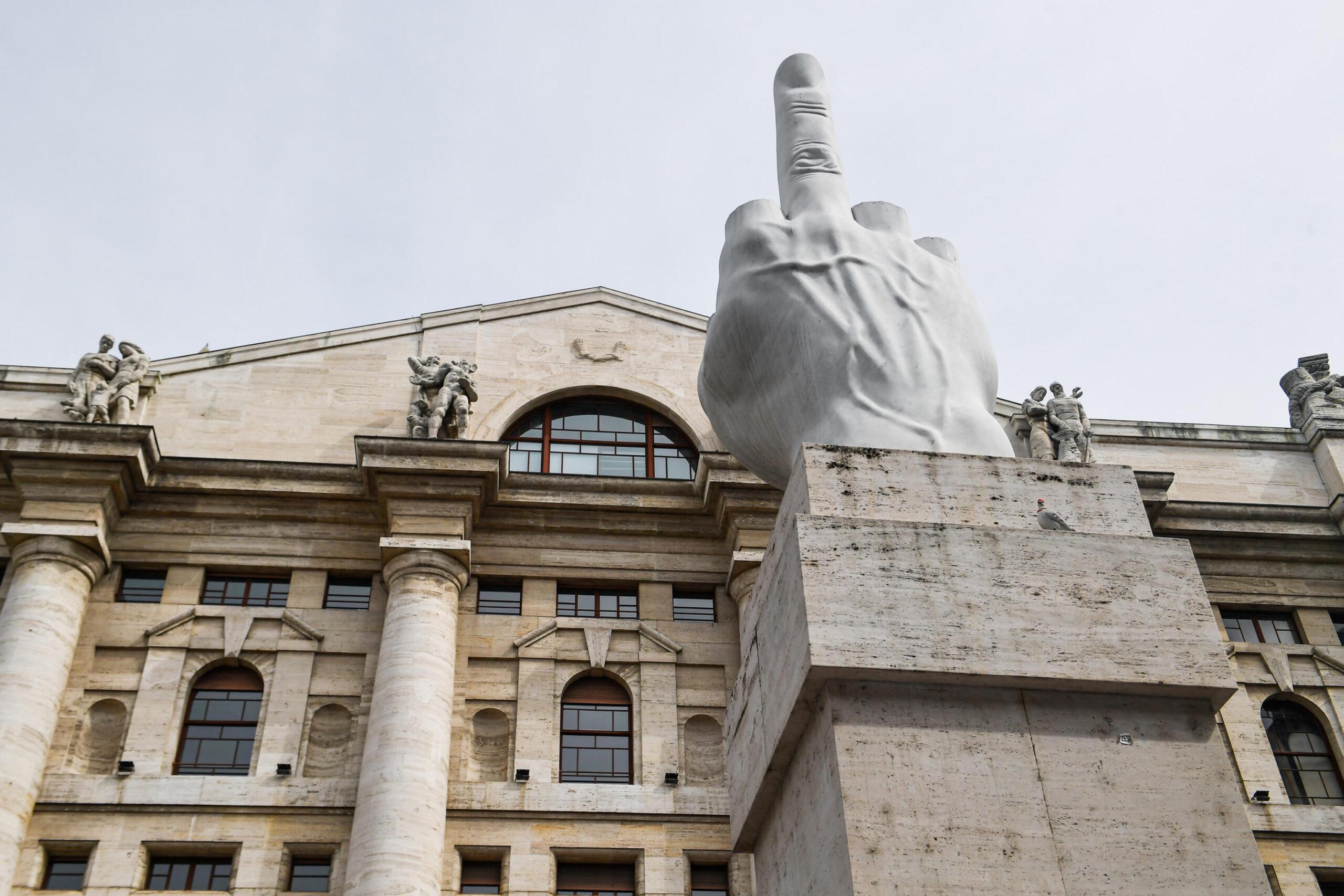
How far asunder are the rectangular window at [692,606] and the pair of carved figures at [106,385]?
10.8 metres

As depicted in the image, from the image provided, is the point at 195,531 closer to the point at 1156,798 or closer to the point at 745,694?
the point at 745,694

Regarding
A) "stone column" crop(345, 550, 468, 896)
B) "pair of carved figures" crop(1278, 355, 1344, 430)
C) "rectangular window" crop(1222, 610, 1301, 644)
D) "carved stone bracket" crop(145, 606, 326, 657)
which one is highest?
"pair of carved figures" crop(1278, 355, 1344, 430)

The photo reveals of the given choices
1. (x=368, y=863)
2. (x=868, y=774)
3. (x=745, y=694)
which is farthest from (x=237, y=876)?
(x=868, y=774)

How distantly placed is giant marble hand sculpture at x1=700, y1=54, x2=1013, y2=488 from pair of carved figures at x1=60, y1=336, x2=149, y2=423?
20.0 m

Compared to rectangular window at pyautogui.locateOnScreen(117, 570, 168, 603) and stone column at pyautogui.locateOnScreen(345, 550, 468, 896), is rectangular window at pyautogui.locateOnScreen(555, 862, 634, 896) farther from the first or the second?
rectangular window at pyautogui.locateOnScreen(117, 570, 168, 603)

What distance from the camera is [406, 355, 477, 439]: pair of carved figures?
25469mm

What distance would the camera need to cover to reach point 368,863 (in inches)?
774

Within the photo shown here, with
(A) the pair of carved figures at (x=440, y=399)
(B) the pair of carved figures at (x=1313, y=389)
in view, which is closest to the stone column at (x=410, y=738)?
(A) the pair of carved figures at (x=440, y=399)

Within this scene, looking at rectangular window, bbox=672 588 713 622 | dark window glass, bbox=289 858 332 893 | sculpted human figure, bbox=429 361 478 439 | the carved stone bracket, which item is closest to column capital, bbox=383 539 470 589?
the carved stone bracket

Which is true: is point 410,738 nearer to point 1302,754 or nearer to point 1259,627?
point 1302,754

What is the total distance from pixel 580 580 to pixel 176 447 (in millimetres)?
8153

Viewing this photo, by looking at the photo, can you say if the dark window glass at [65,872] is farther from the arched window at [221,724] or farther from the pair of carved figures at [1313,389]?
the pair of carved figures at [1313,389]

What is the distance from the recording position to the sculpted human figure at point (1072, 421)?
26203mm

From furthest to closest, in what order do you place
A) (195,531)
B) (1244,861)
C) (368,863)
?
(195,531)
(368,863)
(1244,861)
